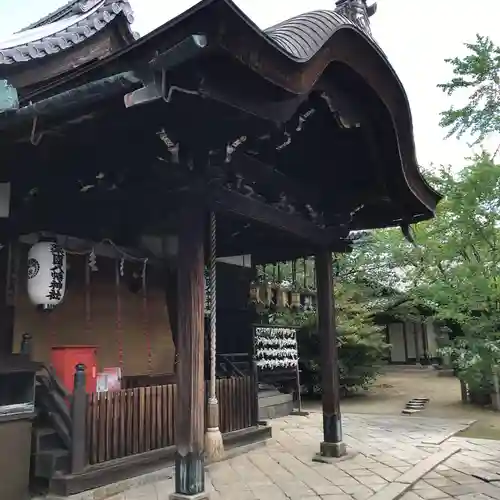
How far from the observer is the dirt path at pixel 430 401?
1138cm

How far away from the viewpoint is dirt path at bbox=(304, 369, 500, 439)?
11.4 meters

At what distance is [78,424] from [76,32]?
188 inches

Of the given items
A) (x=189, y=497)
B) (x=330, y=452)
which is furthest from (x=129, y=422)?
(x=330, y=452)

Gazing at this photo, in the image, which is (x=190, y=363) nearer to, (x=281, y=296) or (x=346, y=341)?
(x=281, y=296)

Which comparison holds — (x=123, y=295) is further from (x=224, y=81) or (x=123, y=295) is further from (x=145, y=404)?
(x=224, y=81)

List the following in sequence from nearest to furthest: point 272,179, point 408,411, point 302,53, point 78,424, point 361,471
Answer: point 302,53
point 78,424
point 272,179
point 361,471
point 408,411

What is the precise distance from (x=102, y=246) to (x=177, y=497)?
11.8ft

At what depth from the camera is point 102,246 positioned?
6926 mm

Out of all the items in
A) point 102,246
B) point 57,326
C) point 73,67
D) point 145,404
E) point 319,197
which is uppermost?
point 73,67

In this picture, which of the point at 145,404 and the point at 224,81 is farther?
the point at 145,404

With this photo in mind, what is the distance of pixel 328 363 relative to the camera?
7031mm

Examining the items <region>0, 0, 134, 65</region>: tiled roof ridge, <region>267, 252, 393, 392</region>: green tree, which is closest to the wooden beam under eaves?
<region>0, 0, 134, 65</region>: tiled roof ridge

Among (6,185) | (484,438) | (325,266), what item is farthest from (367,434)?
(6,185)

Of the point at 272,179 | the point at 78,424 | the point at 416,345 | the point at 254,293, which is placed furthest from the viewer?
the point at 416,345
